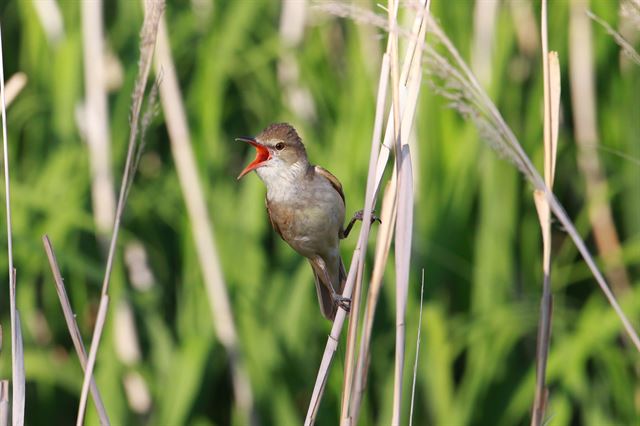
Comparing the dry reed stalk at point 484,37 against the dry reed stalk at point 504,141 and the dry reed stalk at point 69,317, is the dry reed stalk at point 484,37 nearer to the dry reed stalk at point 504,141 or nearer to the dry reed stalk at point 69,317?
the dry reed stalk at point 504,141

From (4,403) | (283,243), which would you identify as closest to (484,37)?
(283,243)

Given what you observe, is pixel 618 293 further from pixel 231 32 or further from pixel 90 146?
pixel 90 146

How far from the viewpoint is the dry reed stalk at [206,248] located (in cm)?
326

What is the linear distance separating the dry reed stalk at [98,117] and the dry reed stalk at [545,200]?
2.18 metres

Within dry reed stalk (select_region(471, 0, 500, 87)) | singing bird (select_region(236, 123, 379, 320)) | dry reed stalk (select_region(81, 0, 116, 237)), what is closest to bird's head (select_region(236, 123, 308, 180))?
singing bird (select_region(236, 123, 379, 320))

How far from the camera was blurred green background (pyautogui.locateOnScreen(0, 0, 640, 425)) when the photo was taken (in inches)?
128

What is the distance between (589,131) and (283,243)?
52.0 inches

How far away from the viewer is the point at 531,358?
3.56 meters

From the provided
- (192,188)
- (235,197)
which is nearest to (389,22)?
(192,188)

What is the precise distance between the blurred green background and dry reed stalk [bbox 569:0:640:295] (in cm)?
6

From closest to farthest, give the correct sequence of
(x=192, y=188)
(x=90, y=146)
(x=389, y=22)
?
(x=389, y=22) → (x=192, y=188) → (x=90, y=146)

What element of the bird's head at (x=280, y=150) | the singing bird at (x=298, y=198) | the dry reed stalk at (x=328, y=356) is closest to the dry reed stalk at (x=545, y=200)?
the dry reed stalk at (x=328, y=356)

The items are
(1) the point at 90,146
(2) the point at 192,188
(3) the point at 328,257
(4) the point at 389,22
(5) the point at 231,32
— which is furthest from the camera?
(5) the point at 231,32

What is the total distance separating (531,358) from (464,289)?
1.21ft
